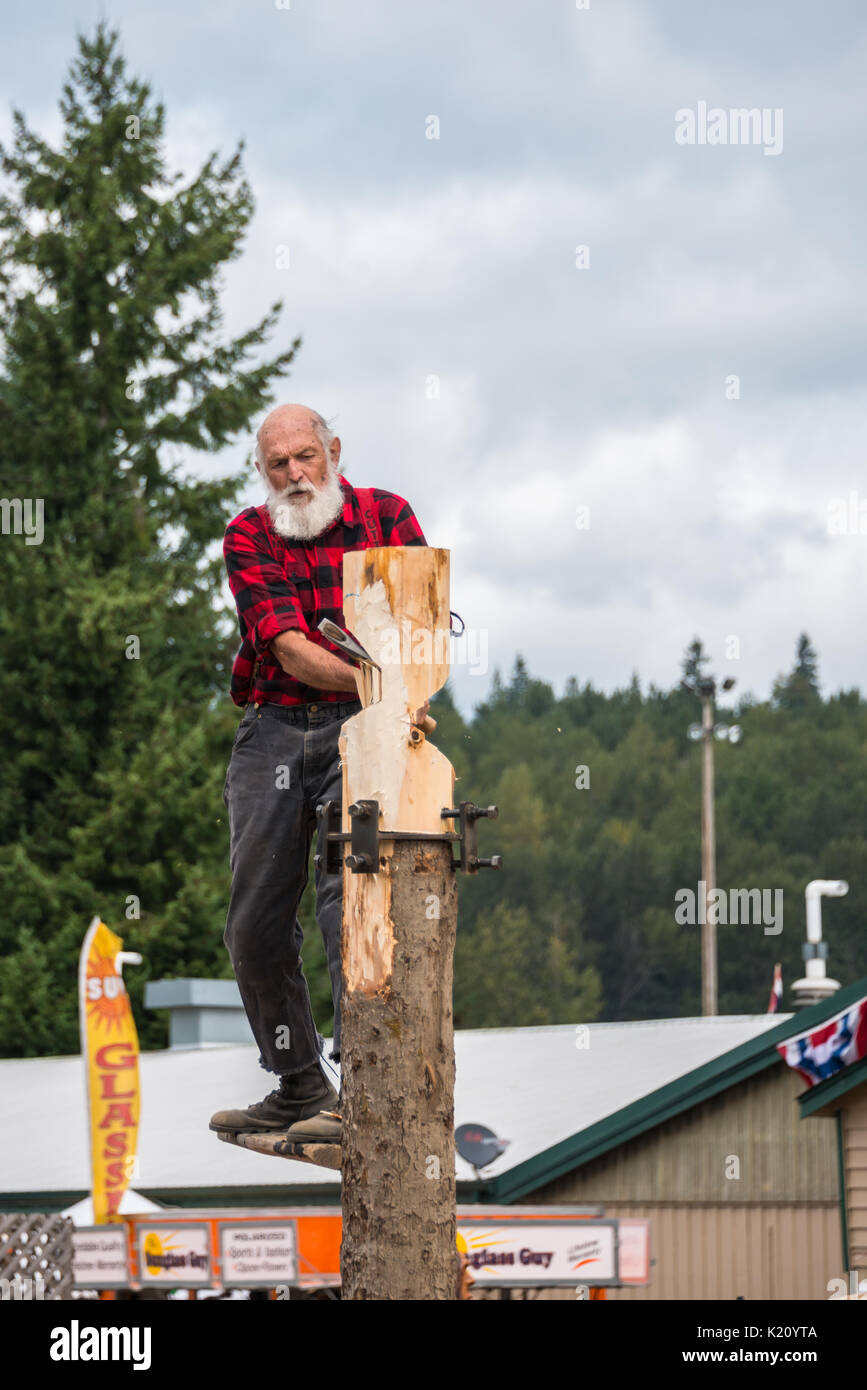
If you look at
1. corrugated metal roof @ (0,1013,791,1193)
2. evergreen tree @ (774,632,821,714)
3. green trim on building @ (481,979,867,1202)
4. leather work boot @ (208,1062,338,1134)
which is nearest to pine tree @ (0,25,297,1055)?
corrugated metal roof @ (0,1013,791,1193)

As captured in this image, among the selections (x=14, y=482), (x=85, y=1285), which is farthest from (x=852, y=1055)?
(x=14, y=482)

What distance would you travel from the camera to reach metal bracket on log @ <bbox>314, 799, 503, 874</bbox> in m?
5.19

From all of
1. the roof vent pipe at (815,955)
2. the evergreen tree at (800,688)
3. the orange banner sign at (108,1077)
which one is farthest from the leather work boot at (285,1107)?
the evergreen tree at (800,688)

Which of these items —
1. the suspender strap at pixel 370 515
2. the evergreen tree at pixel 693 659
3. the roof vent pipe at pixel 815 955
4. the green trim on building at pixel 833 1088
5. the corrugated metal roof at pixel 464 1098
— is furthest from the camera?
the evergreen tree at pixel 693 659

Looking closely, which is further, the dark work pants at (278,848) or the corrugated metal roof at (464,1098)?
the corrugated metal roof at (464,1098)

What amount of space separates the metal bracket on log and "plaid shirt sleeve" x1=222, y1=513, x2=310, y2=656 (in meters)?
0.61

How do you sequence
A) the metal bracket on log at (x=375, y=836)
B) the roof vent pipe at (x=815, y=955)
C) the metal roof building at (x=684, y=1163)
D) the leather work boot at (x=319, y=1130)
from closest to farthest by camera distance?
the metal bracket on log at (x=375, y=836), the leather work boot at (x=319, y=1130), the metal roof building at (x=684, y=1163), the roof vent pipe at (x=815, y=955)

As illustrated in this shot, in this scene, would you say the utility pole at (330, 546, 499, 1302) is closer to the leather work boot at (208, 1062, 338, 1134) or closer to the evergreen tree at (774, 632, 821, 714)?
the leather work boot at (208, 1062, 338, 1134)

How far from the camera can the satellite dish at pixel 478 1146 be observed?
56.6ft

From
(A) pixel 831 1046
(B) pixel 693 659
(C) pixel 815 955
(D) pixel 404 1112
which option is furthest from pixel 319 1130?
(B) pixel 693 659

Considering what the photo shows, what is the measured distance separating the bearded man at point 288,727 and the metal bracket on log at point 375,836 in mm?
184

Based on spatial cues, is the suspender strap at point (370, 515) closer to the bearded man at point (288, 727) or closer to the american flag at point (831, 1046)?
the bearded man at point (288, 727)

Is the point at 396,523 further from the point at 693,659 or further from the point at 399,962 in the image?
the point at 693,659

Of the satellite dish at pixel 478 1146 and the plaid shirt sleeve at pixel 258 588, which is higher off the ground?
the plaid shirt sleeve at pixel 258 588
